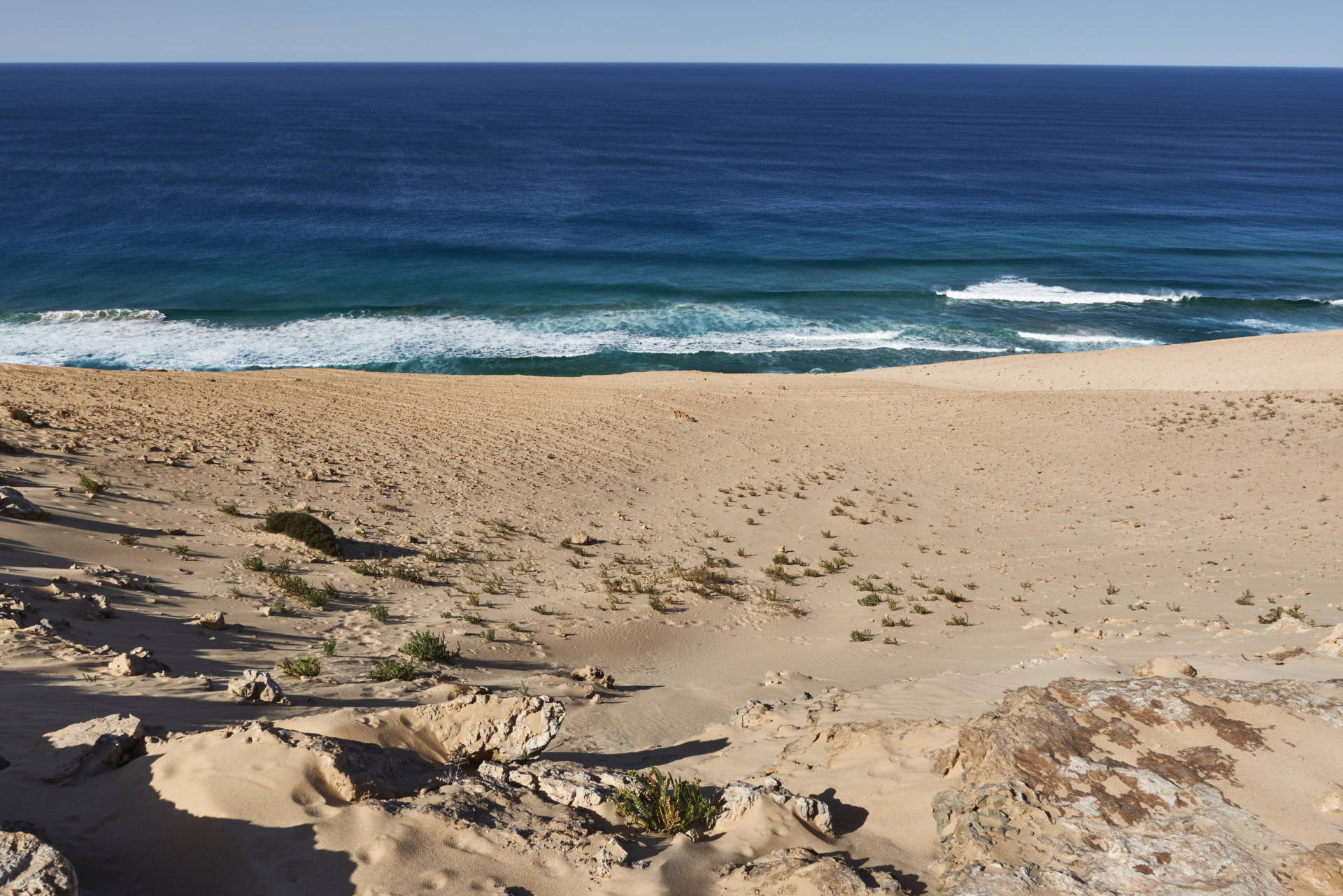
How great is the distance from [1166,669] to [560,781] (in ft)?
21.3

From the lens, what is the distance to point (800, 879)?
4977 mm

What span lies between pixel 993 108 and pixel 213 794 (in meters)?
186

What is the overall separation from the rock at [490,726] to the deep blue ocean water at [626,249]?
28.9m

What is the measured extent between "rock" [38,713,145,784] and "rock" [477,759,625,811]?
8.09 feet

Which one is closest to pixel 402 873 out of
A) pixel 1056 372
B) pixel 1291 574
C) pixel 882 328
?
pixel 1291 574

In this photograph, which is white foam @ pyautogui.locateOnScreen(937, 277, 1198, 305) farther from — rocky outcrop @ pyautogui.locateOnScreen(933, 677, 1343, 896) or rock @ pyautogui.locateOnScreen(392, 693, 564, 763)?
rock @ pyautogui.locateOnScreen(392, 693, 564, 763)

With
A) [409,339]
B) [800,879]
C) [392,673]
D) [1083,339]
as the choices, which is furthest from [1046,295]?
[800,879]

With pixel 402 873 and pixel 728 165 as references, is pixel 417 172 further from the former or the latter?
pixel 402 873

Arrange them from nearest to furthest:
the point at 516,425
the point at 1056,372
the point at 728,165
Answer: the point at 516,425 < the point at 1056,372 < the point at 728,165

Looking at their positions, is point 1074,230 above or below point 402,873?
above

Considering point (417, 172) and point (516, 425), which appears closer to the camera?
point (516, 425)

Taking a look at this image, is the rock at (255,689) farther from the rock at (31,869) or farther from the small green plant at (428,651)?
the rock at (31,869)

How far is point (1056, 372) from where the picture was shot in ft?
109

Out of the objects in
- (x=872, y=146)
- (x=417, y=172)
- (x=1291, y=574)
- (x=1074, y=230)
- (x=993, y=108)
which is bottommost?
(x=1291, y=574)
